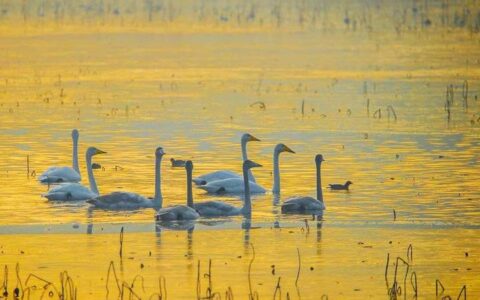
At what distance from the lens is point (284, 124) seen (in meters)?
27.6

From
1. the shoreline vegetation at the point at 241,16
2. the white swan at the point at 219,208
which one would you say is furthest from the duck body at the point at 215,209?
the shoreline vegetation at the point at 241,16

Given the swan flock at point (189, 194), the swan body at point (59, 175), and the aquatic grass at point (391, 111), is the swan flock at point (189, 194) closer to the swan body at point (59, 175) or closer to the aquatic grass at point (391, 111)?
the swan body at point (59, 175)

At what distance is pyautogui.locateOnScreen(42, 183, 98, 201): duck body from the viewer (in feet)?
61.7

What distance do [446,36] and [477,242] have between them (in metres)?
33.0

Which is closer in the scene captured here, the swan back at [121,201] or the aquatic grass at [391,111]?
the swan back at [121,201]

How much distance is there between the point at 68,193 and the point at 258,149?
20.1 feet

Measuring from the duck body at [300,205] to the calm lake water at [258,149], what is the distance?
0.21 meters

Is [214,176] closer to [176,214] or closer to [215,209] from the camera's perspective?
[215,209]

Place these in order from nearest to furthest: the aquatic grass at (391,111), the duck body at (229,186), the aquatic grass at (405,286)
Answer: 1. the aquatic grass at (405,286)
2. the duck body at (229,186)
3. the aquatic grass at (391,111)

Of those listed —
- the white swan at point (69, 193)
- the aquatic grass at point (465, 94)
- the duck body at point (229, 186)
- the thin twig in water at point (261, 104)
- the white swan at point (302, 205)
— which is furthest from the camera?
the thin twig in water at point (261, 104)

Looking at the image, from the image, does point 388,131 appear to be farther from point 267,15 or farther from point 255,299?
point 267,15

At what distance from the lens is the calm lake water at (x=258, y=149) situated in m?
14.8

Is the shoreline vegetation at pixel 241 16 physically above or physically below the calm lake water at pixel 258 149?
above

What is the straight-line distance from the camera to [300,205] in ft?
58.3
